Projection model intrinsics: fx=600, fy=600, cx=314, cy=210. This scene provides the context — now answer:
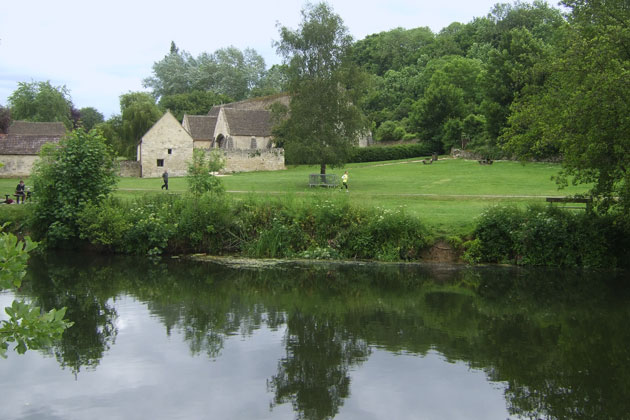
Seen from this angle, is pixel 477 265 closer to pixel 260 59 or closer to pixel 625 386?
pixel 625 386

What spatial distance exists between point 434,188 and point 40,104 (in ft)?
253

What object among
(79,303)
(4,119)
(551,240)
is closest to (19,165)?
(4,119)

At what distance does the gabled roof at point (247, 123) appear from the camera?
2616 inches

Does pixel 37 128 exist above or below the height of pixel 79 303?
above

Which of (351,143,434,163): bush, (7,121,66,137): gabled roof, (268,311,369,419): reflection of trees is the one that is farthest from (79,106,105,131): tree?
(268,311,369,419): reflection of trees

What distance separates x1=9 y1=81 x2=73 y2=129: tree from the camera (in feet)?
301

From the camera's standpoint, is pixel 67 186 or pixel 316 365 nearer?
pixel 316 365

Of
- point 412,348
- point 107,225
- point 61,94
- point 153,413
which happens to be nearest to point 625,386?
point 412,348

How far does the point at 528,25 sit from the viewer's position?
86.6 metres

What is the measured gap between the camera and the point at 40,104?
92188mm

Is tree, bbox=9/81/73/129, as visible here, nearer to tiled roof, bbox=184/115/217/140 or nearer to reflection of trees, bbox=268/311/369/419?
tiled roof, bbox=184/115/217/140

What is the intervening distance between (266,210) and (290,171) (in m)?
31.6

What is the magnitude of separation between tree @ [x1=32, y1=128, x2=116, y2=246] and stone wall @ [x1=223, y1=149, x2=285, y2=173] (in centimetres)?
2936

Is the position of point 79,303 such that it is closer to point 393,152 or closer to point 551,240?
point 551,240
